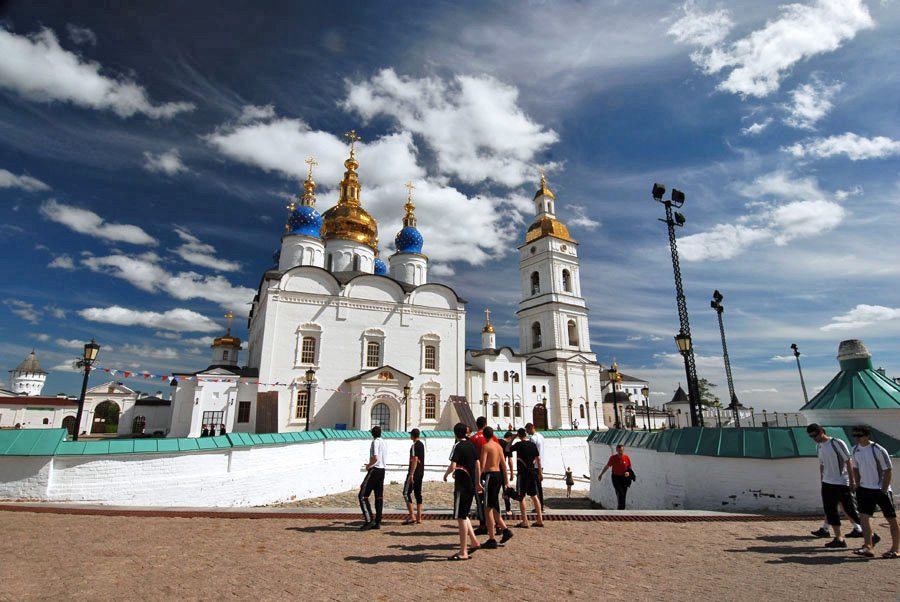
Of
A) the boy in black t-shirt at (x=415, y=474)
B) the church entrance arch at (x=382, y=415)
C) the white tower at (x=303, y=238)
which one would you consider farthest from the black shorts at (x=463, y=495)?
the white tower at (x=303, y=238)

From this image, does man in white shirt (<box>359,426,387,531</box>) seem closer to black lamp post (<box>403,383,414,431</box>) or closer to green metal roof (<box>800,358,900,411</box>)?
green metal roof (<box>800,358,900,411</box>)

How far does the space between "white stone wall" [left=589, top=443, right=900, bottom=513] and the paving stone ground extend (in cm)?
74

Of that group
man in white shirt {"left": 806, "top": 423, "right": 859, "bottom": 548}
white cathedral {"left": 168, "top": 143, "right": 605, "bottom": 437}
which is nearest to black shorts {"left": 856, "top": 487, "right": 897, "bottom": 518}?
man in white shirt {"left": 806, "top": 423, "right": 859, "bottom": 548}

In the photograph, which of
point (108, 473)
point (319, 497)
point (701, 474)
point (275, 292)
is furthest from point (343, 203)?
point (701, 474)

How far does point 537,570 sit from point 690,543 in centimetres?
227

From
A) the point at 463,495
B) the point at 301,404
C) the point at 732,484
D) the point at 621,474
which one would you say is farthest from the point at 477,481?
the point at 301,404

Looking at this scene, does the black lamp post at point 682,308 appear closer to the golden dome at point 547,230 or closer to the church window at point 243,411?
the church window at point 243,411

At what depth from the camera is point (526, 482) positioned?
6.77 meters

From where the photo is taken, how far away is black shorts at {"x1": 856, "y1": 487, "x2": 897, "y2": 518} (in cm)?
500

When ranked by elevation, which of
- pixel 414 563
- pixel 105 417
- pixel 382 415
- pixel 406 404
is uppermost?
pixel 406 404

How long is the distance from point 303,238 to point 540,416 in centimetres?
2124

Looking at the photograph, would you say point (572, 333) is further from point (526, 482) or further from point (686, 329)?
point (526, 482)

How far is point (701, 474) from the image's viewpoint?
8359mm

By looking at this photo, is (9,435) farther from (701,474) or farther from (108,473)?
(701,474)
